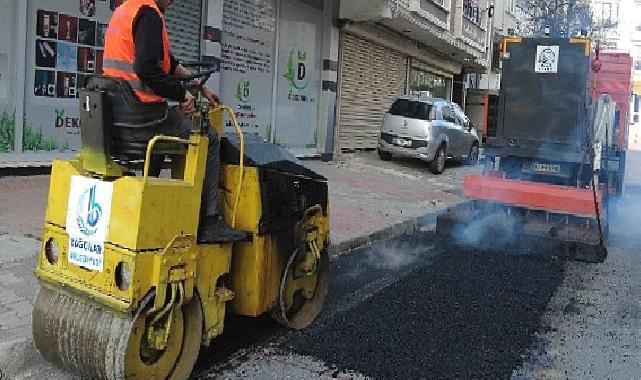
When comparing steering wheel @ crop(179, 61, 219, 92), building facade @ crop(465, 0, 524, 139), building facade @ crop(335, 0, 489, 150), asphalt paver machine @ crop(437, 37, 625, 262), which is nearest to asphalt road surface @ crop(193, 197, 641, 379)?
asphalt paver machine @ crop(437, 37, 625, 262)

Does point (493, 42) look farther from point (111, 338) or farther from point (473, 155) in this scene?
point (111, 338)

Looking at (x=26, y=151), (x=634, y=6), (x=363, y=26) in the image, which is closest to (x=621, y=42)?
(x=634, y=6)

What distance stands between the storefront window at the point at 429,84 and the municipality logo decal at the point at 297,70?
8.16 meters

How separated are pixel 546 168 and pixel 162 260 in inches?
283

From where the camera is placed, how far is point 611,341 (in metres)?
4.99

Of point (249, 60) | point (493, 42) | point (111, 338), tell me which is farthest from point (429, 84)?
point (111, 338)

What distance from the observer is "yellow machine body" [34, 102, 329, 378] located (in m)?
3.30

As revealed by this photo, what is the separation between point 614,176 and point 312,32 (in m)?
8.08

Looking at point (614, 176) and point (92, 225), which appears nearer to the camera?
point (92, 225)

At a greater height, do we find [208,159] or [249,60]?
[249,60]

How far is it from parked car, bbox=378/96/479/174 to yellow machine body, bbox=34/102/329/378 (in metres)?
12.4

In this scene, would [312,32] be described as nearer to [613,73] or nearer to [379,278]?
[613,73]

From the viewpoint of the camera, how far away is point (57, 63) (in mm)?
9125

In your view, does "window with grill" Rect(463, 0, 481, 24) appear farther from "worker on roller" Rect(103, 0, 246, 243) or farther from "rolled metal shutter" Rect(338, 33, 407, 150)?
"worker on roller" Rect(103, 0, 246, 243)
